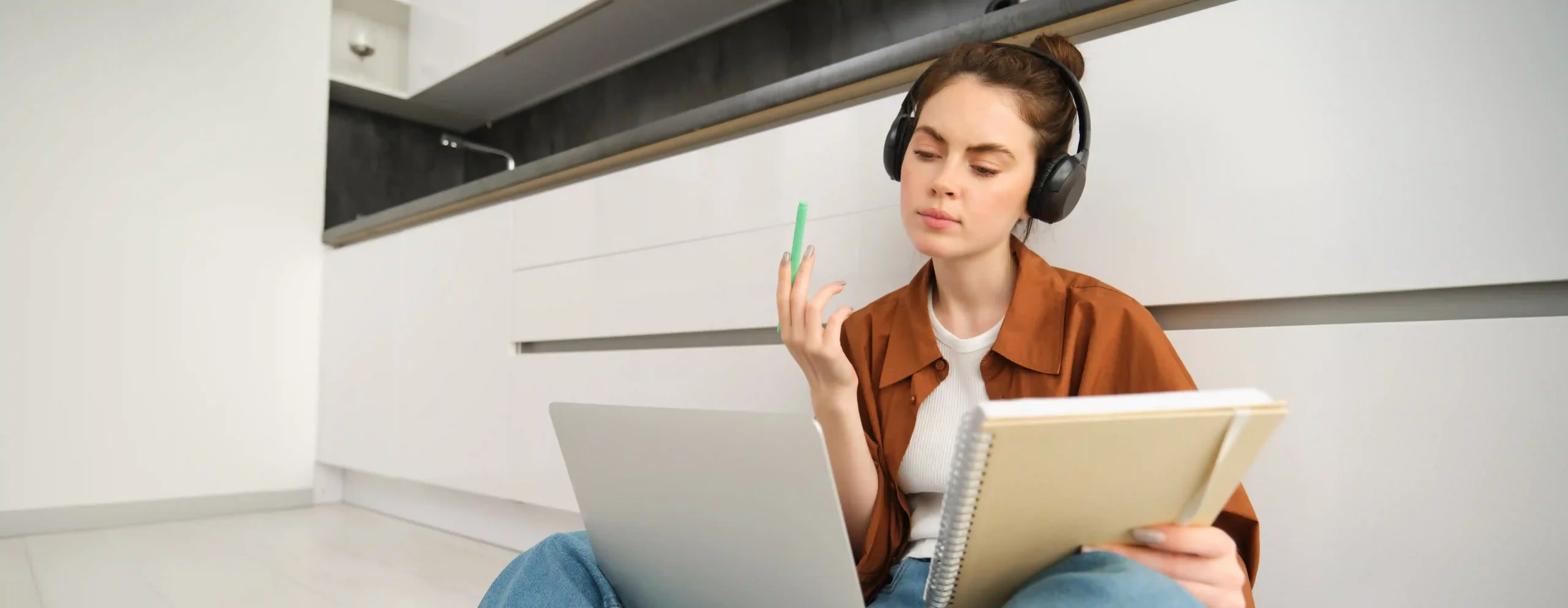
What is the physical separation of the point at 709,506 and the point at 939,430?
338mm

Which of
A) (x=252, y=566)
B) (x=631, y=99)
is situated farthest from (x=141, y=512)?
(x=631, y=99)

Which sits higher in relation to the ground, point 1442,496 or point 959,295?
point 959,295

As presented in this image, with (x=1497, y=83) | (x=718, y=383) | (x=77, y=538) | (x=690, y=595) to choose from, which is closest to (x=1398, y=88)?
(x=1497, y=83)

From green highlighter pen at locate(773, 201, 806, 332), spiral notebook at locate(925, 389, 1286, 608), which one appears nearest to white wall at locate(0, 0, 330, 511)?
green highlighter pen at locate(773, 201, 806, 332)

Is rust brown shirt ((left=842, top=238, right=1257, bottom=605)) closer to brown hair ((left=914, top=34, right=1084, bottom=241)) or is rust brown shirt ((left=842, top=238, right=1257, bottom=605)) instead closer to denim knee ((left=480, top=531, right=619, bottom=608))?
brown hair ((left=914, top=34, right=1084, bottom=241))

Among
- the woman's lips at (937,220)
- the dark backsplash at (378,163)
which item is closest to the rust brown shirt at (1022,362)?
the woman's lips at (937,220)

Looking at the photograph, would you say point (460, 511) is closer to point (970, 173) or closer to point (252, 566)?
point (252, 566)

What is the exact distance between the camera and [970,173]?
34.3 inches

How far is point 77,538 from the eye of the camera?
2.27 m

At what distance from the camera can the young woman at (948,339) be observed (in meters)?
0.77

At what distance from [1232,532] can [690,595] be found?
1.47 feet

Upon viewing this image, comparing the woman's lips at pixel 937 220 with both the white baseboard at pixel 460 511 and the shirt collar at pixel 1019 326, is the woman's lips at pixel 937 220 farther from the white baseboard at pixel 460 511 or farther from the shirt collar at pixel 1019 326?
the white baseboard at pixel 460 511

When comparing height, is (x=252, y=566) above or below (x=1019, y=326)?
below

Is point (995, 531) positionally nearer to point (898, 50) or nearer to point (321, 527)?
point (898, 50)
